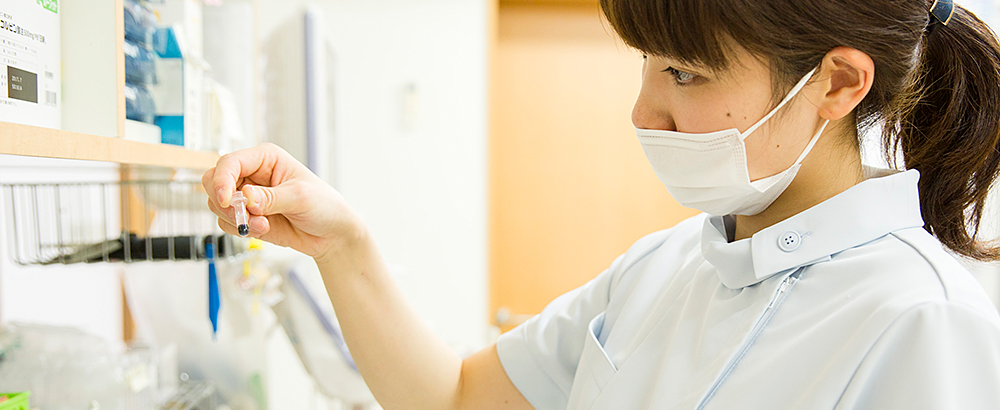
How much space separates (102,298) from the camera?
144cm

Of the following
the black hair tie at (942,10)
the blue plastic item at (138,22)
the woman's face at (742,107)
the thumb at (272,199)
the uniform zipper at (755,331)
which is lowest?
the uniform zipper at (755,331)

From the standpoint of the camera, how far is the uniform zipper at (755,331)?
1.74 feet

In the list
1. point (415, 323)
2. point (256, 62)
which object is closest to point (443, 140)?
point (256, 62)

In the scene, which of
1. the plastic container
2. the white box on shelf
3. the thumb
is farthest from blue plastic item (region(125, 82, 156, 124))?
the plastic container

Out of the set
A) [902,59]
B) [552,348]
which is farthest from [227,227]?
[902,59]

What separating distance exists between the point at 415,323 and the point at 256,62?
591 millimetres

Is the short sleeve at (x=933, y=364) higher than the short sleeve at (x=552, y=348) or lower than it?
higher

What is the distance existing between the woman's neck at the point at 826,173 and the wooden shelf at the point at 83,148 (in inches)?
26.0

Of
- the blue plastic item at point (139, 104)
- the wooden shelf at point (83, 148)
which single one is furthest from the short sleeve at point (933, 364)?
the blue plastic item at point (139, 104)

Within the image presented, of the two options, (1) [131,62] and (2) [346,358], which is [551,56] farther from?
(1) [131,62]

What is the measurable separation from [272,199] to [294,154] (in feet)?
2.35

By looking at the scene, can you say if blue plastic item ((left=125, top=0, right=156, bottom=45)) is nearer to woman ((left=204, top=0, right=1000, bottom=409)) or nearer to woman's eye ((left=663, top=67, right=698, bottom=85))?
woman ((left=204, top=0, right=1000, bottom=409))

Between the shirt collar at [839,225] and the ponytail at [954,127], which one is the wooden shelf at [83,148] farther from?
the ponytail at [954,127]

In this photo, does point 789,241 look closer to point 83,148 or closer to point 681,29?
point 681,29
